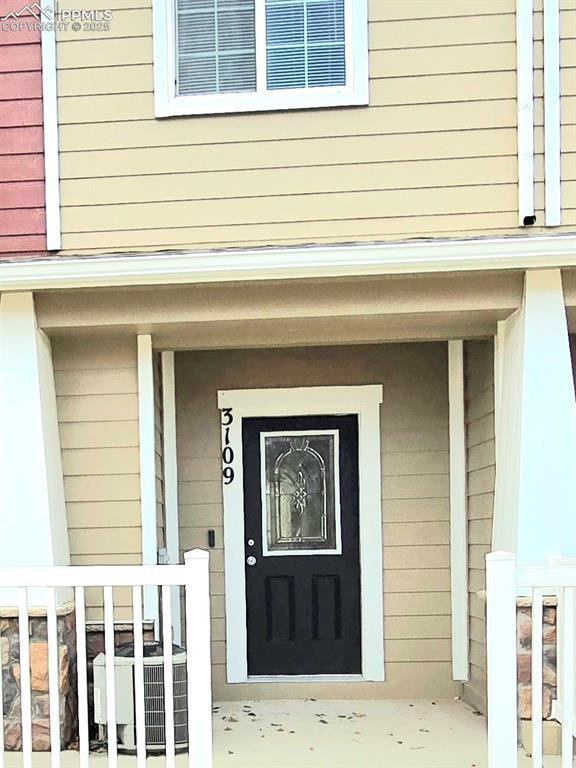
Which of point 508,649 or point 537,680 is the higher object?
point 508,649

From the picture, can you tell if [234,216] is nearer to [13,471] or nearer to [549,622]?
[13,471]

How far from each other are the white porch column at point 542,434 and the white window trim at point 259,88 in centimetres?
136

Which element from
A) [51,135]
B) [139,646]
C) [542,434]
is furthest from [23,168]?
[542,434]

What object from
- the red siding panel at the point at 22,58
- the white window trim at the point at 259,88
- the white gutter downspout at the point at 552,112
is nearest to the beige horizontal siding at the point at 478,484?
the white gutter downspout at the point at 552,112

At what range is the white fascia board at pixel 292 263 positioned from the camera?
409 centimetres

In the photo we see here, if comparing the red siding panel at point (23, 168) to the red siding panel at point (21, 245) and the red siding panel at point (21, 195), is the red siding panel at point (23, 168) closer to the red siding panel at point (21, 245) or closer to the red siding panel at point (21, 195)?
the red siding panel at point (21, 195)

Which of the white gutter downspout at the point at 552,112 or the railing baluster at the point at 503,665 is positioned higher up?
the white gutter downspout at the point at 552,112

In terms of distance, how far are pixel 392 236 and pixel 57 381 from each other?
203 centimetres

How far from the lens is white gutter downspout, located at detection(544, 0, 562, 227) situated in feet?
13.6

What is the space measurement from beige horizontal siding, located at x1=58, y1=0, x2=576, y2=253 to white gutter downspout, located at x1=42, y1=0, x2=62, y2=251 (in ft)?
0.14

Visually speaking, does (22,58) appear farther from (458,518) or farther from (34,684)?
(458,518)

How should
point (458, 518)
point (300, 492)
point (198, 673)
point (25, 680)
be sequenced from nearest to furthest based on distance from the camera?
point (198, 673) < point (25, 680) < point (458, 518) < point (300, 492)

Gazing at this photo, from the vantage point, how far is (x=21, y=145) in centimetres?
436

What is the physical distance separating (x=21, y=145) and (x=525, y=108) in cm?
264
